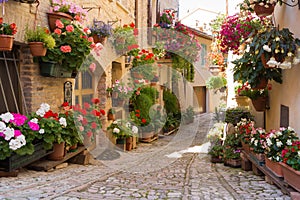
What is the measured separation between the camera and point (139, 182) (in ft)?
17.1

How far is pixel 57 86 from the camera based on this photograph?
626cm

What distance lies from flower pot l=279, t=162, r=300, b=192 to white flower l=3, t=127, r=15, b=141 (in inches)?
130

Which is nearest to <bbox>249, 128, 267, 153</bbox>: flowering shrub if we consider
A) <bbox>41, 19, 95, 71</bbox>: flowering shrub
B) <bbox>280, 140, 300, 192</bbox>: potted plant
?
<bbox>280, 140, 300, 192</bbox>: potted plant

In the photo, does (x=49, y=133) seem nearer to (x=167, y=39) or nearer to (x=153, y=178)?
(x=153, y=178)

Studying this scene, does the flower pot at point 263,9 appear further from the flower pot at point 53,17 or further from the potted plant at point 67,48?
the flower pot at point 53,17

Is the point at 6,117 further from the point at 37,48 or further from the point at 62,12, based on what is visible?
the point at 62,12

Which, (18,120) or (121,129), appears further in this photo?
(121,129)

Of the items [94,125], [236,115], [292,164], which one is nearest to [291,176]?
[292,164]

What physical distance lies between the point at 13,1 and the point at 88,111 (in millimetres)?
2439

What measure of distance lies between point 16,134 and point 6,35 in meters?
1.26

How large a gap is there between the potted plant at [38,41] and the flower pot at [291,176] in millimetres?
3672

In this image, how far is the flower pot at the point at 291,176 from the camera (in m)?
3.71

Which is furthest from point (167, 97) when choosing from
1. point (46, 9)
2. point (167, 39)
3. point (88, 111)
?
point (46, 9)

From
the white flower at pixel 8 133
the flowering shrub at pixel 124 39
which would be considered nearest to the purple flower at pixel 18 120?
the white flower at pixel 8 133
